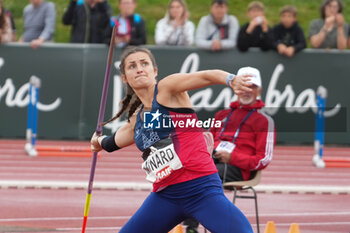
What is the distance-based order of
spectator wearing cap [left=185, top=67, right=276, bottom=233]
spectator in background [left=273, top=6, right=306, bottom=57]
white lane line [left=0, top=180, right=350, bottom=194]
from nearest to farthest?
spectator wearing cap [left=185, top=67, right=276, bottom=233], white lane line [left=0, top=180, right=350, bottom=194], spectator in background [left=273, top=6, right=306, bottom=57]

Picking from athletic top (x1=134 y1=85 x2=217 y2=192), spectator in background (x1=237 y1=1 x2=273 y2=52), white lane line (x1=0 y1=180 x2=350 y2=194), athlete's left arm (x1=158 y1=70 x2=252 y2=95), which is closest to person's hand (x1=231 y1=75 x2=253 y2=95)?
athlete's left arm (x1=158 y1=70 x2=252 y2=95)

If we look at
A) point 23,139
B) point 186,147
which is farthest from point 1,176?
point 186,147

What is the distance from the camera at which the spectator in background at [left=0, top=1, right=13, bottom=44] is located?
14.4m

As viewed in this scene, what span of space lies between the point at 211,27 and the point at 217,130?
6.00 meters

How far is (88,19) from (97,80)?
1.04 m

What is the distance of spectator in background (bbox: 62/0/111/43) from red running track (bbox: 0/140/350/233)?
1829 mm

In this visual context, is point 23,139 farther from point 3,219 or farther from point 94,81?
point 3,219

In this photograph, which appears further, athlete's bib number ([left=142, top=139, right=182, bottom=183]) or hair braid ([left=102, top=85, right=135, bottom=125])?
hair braid ([left=102, top=85, right=135, bottom=125])

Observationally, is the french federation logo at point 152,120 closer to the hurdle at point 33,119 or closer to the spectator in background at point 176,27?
the hurdle at point 33,119

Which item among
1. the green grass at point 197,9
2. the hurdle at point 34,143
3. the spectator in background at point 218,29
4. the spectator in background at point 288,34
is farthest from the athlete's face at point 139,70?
the green grass at point 197,9

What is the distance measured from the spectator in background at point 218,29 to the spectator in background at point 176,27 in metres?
0.20

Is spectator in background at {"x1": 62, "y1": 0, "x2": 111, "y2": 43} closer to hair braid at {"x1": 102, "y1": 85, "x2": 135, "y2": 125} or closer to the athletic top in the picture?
hair braid at {"x1": 102, "y1": 85, "x2": 135, "y2": 125}

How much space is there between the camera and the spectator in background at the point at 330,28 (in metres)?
14.2

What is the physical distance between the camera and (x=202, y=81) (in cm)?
514
